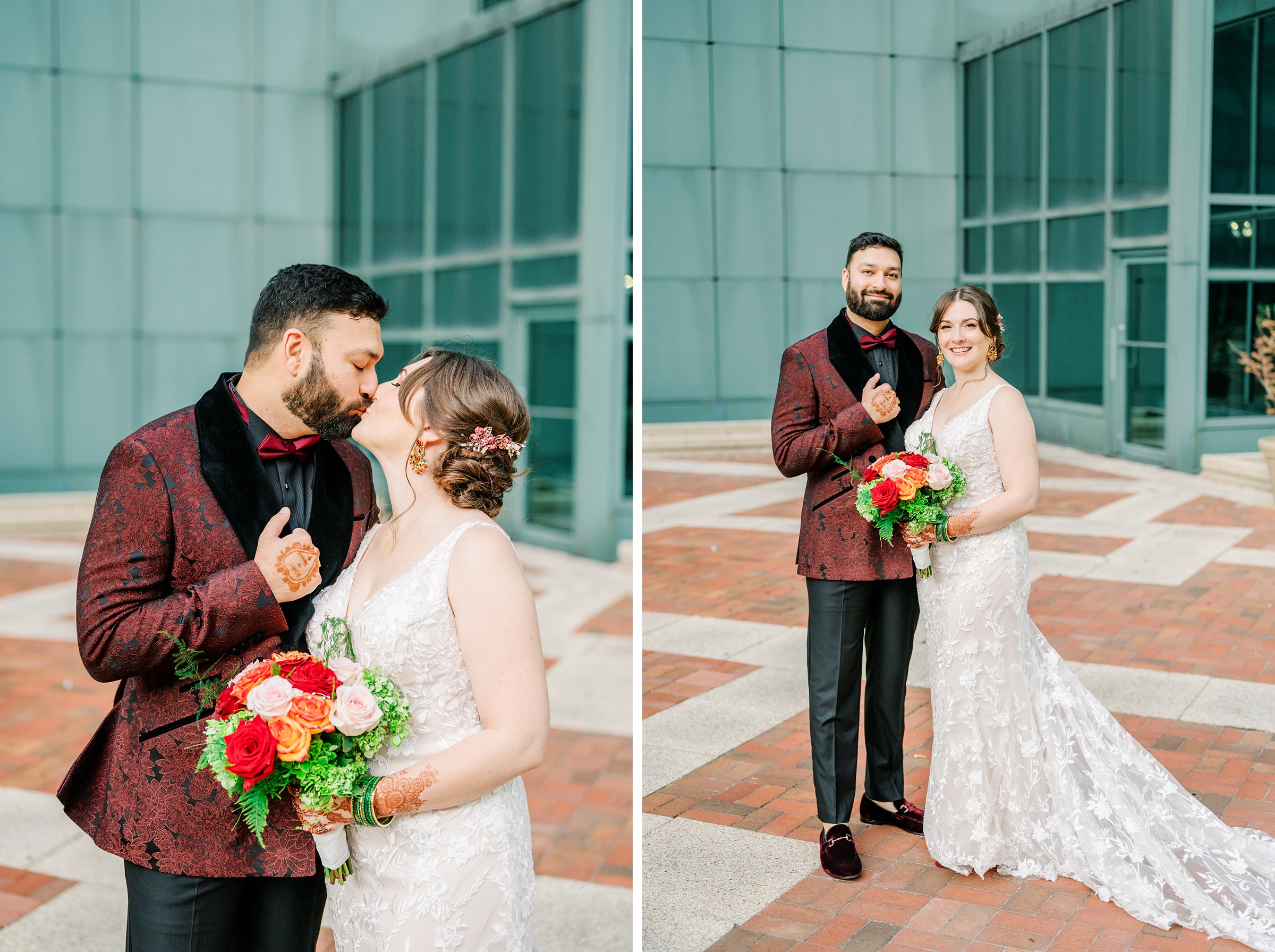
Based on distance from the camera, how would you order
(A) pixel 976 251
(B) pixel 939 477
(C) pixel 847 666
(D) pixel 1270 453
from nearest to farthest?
(B) pixel 939 477 < (C) pixel 847 666 < (D) pixel 1270 453 < (A) pixel 976 251

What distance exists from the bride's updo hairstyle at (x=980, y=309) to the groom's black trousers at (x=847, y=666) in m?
0.94

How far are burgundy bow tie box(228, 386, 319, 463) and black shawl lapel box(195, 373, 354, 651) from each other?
0.07 ft

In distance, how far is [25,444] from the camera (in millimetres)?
11070

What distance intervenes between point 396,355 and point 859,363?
24.8 ft

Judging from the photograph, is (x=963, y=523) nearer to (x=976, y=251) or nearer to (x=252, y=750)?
(x=252, y=750)

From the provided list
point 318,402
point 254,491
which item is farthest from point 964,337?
point 254,491

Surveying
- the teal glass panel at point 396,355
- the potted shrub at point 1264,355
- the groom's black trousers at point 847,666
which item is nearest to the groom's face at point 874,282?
the groom's black trousers at point 847,666

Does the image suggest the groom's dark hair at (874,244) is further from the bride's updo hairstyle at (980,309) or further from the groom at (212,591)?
the groom at (212,591)

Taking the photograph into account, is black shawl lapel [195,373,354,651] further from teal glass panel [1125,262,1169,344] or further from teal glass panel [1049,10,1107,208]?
teal glass panel [1125,262,1169,344]

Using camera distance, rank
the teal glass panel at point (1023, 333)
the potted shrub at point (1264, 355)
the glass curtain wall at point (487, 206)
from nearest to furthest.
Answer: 1. the teal glass panel at point (1023, 333)
2. the potted shrub at point (1264, 355)
3. the glass curtain wall at point (487, 206)

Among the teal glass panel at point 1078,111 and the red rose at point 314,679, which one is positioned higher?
the teal glass panel at point 1078,111

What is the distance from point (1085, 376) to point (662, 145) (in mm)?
7382

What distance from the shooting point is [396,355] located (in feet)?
35.6

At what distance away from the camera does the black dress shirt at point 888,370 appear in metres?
4.07
